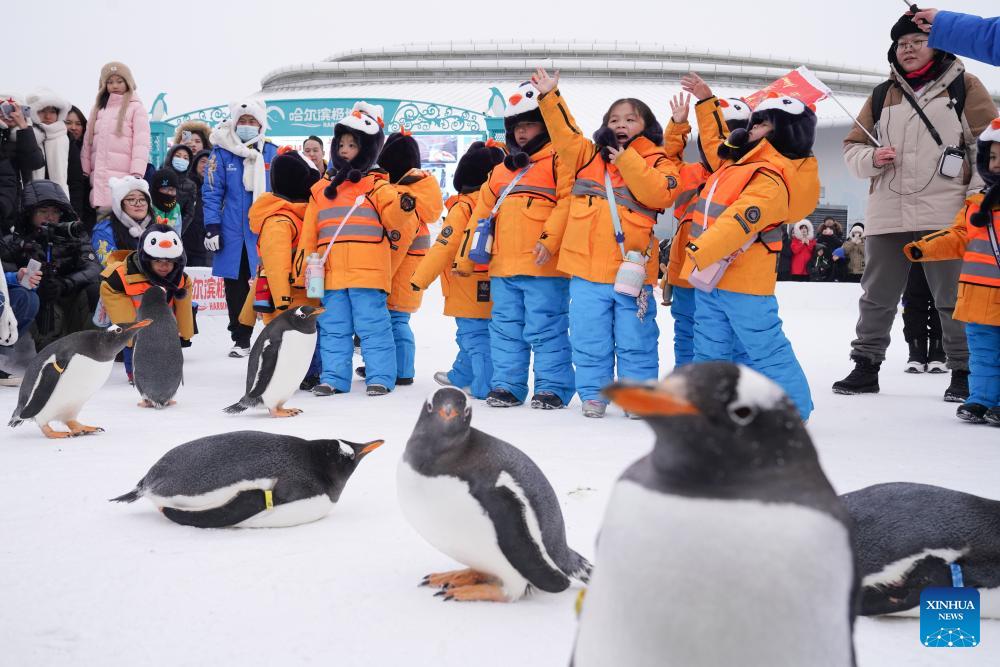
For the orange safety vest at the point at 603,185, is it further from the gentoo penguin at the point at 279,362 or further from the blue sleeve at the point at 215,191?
the blue sleeve at the point at 215,191

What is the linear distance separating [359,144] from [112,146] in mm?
2807

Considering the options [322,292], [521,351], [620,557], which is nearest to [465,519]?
[620,557]

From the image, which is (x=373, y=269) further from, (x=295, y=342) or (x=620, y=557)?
(x=620, y=557)

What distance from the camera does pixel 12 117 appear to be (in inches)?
233

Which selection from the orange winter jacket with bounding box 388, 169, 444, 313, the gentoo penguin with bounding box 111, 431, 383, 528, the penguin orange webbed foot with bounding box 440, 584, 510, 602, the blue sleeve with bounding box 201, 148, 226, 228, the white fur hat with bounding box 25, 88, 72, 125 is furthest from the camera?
the white fur hat with bounding box 25, 88, 72, 125

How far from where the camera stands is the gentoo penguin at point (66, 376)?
138 inches

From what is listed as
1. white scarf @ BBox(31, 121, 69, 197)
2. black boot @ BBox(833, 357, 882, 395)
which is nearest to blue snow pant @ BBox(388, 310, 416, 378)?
black boot @ BBox(833, 357, 882, 395)

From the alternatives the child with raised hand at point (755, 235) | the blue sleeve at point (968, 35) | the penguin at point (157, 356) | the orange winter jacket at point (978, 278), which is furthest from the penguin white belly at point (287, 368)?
the orange winter jacket at point (978, 278)

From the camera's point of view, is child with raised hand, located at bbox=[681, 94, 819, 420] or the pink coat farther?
the pink coat

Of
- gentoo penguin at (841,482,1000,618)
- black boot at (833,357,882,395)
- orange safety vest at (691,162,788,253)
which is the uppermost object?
orange safety vest at (691,162,788,253)

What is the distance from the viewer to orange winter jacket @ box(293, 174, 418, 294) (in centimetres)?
510

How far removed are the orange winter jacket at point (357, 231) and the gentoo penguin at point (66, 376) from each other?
1652 millimetres

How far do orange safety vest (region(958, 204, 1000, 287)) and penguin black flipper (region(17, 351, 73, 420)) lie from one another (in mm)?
3933

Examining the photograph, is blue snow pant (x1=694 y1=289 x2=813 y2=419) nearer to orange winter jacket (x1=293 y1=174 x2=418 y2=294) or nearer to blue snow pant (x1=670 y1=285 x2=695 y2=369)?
blue snow pant (x1=670 y1=285 x2=695 y2=369)
